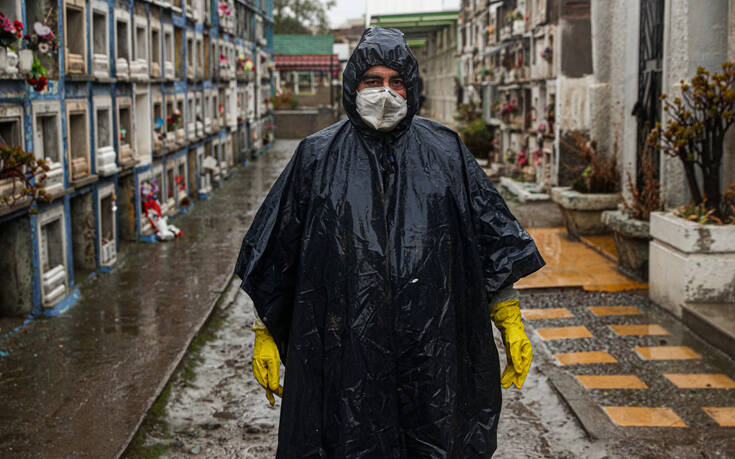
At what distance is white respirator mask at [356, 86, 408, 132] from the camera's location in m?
3.96

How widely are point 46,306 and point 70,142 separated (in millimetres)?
3681

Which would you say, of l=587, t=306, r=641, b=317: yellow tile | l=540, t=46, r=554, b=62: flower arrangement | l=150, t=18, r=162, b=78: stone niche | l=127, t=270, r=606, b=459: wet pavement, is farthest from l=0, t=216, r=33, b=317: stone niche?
l=540, t=46, r=554, b=62: flower arrangement

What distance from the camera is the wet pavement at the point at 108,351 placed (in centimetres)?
757

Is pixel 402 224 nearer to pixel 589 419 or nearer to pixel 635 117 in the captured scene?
pixel 589 419

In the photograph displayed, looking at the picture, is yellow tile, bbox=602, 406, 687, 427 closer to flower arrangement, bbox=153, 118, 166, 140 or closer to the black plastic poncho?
the black plastic poncho

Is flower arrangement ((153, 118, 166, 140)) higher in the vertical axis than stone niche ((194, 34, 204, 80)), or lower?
lower

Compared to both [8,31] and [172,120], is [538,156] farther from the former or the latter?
[8,31]

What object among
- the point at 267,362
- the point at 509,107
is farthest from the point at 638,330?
the point at 509,107

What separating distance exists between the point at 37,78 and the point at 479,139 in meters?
23.8

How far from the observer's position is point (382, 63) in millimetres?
4012

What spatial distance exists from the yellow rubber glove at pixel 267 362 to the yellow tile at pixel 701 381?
17.0ft

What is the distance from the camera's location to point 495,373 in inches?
163

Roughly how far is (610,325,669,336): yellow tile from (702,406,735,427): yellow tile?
7.99 ft

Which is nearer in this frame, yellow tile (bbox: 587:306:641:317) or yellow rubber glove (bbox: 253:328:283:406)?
yellow rubber glove (bbox: 253:328:283:406)
